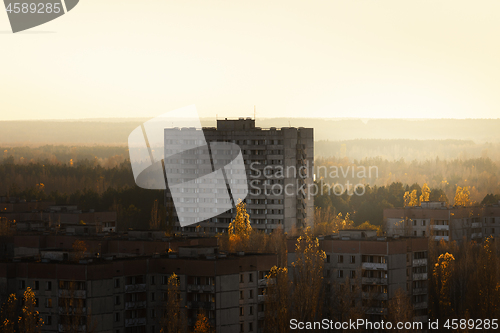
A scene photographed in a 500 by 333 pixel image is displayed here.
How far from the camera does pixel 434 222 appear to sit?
7900 centimetres

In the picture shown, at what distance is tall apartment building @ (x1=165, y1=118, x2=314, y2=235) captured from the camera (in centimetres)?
8431

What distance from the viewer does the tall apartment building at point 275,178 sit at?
84312 mm

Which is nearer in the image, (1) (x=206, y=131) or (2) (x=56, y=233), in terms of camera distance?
(2) (x=56, y=233)

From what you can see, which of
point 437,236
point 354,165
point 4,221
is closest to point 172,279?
point 4,221

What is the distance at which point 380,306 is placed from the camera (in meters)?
47.1

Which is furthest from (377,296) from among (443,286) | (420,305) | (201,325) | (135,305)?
(135,305)

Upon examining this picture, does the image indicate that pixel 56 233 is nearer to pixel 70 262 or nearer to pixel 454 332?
pixel 70 262

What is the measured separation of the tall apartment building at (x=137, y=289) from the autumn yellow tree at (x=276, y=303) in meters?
0.61

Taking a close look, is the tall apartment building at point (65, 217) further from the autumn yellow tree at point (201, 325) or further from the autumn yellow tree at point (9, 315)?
the autumn yellow tree at point (201, 325)

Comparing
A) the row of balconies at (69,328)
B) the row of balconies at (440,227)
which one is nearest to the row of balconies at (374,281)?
the row of balconies at (69,328)

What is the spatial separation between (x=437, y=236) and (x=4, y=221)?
4206 centimetres

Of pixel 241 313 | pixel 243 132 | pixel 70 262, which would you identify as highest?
pixel 243 132

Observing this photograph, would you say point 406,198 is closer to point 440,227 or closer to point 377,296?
point 440,227

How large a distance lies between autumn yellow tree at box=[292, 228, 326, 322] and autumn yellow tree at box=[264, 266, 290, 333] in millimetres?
1181
